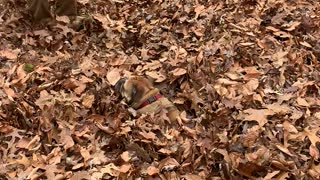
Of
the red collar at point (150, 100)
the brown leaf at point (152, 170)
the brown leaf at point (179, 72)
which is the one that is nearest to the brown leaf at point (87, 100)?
the red collar at point (150, 100)

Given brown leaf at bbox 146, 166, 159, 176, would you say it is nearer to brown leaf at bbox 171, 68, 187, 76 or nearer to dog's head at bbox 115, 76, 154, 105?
dog's head at bbox 115, 76, 154, 105

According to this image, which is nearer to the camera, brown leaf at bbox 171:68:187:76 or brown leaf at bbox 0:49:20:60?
brown leaf at bbox 171:68:187:76

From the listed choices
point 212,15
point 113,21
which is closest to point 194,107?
point 212,15

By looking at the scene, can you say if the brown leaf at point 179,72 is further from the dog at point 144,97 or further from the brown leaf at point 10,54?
the brown leaf at point 10,54

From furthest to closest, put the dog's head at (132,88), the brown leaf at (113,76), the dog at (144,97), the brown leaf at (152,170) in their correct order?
the brown leaf at (113,76)
the dog's head at (132,88)
the dog at (144,97)
the brown leaf at (152,170)

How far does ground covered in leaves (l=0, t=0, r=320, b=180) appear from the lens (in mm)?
3693

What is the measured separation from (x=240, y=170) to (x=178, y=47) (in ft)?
7.10

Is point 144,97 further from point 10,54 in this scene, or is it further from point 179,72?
point 10,54

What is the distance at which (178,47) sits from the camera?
5359 millimetres


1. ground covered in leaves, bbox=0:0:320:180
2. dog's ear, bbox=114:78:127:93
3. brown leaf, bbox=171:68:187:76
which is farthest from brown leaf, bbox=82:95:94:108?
brown leaf, bbox=171:68:187:76

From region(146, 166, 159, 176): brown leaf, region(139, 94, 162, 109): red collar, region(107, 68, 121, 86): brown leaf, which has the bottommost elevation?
region(146, 166, 159, 176): brown leaf

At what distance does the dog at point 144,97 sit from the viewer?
4.31 meters

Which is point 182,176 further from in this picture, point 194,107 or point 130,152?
point 194,107

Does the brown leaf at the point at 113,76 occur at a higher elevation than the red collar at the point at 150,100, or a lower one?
higher
